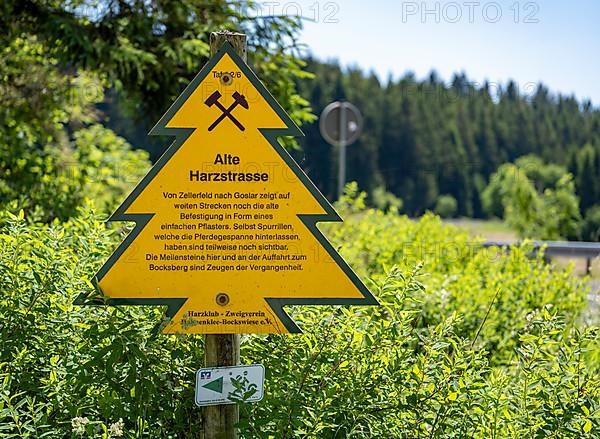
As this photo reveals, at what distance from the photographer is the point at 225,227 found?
327 cm

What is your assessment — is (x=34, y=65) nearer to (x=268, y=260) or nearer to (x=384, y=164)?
(x=268, y=260)

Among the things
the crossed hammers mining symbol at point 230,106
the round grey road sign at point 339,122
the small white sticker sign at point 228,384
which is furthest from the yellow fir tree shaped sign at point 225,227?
the round grey road sign at point 339,122

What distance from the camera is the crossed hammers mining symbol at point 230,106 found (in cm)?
335

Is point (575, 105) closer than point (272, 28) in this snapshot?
No

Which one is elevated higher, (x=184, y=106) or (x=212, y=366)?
(x=184, y=106)

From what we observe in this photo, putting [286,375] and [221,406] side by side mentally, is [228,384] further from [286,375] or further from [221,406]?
[286,375]

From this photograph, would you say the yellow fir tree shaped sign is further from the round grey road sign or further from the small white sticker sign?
the round grey road sign

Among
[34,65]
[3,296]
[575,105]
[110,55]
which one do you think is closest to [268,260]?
[3,296]

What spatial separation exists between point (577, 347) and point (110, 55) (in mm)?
5534

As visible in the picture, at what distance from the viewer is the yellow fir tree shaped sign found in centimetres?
328

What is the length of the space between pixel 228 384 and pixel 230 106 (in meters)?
1.09

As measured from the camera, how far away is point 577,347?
138 inches

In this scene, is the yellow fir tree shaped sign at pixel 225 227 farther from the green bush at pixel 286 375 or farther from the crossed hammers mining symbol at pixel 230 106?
the green bush at pixel 286 375

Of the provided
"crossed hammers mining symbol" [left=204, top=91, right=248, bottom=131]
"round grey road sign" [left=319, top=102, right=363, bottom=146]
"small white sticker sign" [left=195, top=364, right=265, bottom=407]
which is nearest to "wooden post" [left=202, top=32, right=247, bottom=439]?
"small white sticker sign" [left=195, top=364, right=265, bottom=407]
